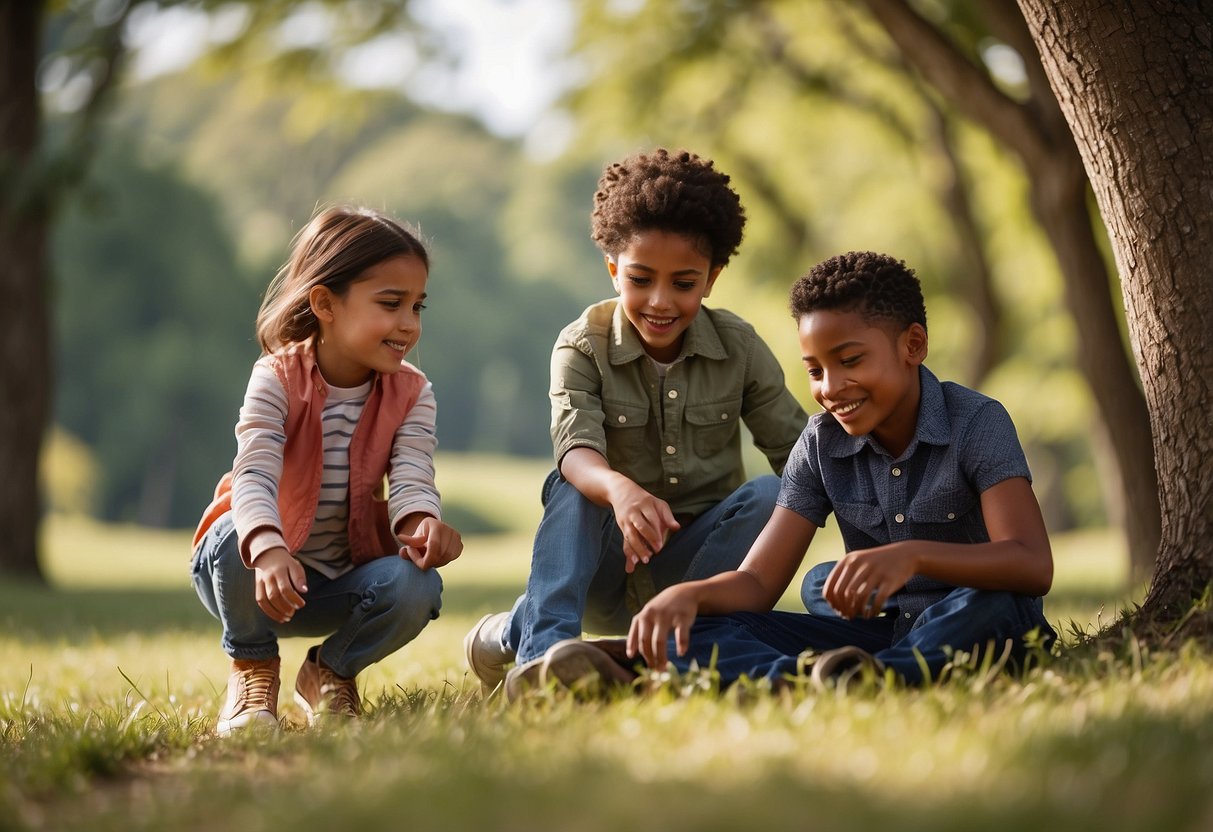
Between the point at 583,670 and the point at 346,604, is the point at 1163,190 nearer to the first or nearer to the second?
the point at 583,670

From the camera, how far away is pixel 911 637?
307 centimetres

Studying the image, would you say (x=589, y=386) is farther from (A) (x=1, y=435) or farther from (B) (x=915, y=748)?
(A) (x=1, y=435)

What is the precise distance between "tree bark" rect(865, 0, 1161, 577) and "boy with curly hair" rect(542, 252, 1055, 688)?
12.4ft

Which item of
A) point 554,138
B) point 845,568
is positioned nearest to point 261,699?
point 845,568

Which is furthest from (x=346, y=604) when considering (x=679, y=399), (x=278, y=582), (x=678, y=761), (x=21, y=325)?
(x=21, y=325)

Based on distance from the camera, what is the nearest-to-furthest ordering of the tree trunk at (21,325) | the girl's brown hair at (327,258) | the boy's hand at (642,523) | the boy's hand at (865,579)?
the boy's hand at (865,579), the boy's hand at (642,523), the girl's brown hair at (327,258), the tree trunk at (21,325)

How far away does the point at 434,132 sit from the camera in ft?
250

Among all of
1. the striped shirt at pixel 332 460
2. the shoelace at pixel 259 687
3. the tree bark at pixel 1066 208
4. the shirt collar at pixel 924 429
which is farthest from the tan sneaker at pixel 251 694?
the tree bark at pixel 1066 208

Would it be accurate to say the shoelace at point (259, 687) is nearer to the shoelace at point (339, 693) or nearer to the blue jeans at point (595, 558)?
the shoelace at point (339, 693)

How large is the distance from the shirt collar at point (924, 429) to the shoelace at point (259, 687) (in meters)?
1.67

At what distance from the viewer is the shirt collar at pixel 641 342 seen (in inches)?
153

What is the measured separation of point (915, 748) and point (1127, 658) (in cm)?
104

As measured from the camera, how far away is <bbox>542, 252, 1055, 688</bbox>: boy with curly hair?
2955 millimetres

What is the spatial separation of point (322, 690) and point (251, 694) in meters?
0.19
